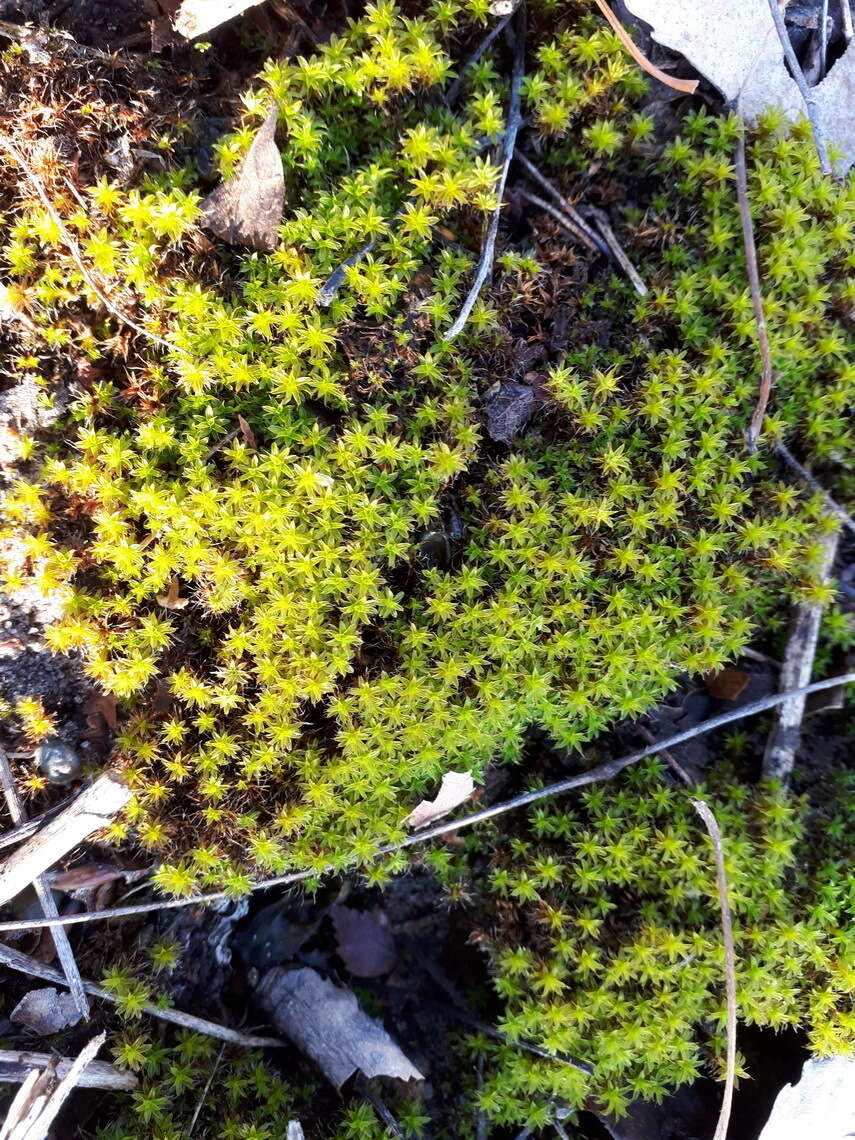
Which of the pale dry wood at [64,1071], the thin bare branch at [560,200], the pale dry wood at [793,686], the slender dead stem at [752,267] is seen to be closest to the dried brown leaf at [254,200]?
the thin bare branch at [560,200]

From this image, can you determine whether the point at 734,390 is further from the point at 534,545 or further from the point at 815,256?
the point at 534,545

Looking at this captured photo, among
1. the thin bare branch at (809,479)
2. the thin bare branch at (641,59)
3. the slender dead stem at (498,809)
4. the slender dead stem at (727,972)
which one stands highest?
the thin bare branch at (641,59)

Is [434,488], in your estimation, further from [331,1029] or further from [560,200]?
[331,1029]

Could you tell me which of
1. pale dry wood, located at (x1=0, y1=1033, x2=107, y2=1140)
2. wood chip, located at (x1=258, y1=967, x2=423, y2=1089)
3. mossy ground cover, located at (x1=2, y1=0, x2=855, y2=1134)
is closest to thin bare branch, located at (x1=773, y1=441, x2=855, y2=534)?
mossy ground cover, located at (x1=2, y1=0, x2=855, y2=1134)

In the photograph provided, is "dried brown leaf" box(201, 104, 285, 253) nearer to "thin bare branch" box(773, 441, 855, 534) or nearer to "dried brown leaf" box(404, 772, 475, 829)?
"dried brown leaf" box(404, 772, 475, 829)

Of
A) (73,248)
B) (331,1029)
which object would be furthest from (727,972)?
(73,248)

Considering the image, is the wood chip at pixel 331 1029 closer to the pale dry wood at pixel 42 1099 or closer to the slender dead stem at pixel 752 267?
the pale dry wood at pixel 42 1099
